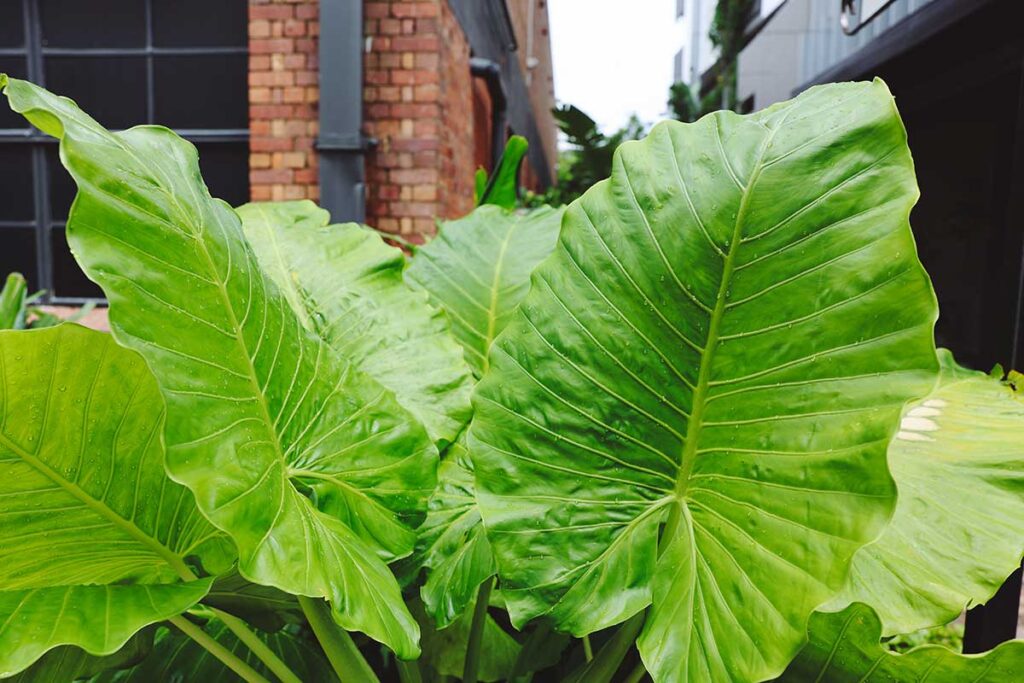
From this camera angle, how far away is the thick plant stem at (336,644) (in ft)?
2.25

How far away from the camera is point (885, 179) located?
507mm

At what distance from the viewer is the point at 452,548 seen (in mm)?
797

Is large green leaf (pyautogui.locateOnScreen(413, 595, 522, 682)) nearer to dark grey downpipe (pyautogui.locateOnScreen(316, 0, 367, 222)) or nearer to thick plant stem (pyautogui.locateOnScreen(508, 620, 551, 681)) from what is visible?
thick plant stem (pyautogui.locateOnScreen(508, 620, 551, 681))

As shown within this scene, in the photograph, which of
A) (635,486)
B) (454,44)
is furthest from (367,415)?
(454,44)

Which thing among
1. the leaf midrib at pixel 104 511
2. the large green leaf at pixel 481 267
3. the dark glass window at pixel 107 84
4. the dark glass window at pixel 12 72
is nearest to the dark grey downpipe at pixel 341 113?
the dark glass window at pixel 107 84

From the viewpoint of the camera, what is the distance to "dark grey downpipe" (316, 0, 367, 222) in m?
3.17

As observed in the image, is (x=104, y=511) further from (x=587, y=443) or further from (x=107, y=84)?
(x=107, y=84)

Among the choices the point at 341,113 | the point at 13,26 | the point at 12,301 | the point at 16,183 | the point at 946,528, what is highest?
the point at 13,26

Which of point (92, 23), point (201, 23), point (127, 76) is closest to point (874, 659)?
point (201, 23)

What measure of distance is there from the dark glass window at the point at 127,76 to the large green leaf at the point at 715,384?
3358mm

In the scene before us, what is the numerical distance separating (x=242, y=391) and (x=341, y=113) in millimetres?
2873

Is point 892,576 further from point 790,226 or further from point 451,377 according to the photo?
point 451,377

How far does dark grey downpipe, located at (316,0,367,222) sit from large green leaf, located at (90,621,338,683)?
8.16 feet

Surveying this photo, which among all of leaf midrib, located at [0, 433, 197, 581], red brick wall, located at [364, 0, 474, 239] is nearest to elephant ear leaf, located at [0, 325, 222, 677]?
leaf midrib, located at [0, 433, 197, 581]
